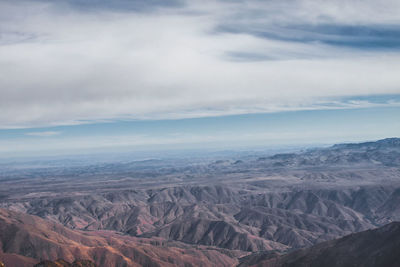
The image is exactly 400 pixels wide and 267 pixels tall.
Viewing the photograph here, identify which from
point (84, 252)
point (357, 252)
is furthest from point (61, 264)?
point (357, 252)

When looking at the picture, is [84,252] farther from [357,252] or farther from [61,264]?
[357,252]

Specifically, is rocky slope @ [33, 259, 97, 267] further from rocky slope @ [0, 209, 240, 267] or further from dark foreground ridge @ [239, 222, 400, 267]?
dark foreground ridge @ [239, 222, 400, 267]

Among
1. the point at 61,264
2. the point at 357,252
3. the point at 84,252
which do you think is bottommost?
the point at 84,252

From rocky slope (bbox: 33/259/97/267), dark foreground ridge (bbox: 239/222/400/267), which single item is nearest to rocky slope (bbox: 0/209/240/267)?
rocky slope (bbox: 33/259/97/267)

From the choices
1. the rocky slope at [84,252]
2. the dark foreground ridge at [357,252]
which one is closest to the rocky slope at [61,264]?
the rocky slope at [84,252]

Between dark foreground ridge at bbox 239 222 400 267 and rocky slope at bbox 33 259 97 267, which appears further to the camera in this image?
rocky slope at bbox 33 259 97 267

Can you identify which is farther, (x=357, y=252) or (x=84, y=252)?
(x=84, y=252)

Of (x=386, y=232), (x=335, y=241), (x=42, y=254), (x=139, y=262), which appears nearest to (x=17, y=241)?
(x=42, y=254)

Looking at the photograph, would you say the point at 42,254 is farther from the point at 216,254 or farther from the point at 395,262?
the point at 395,262
